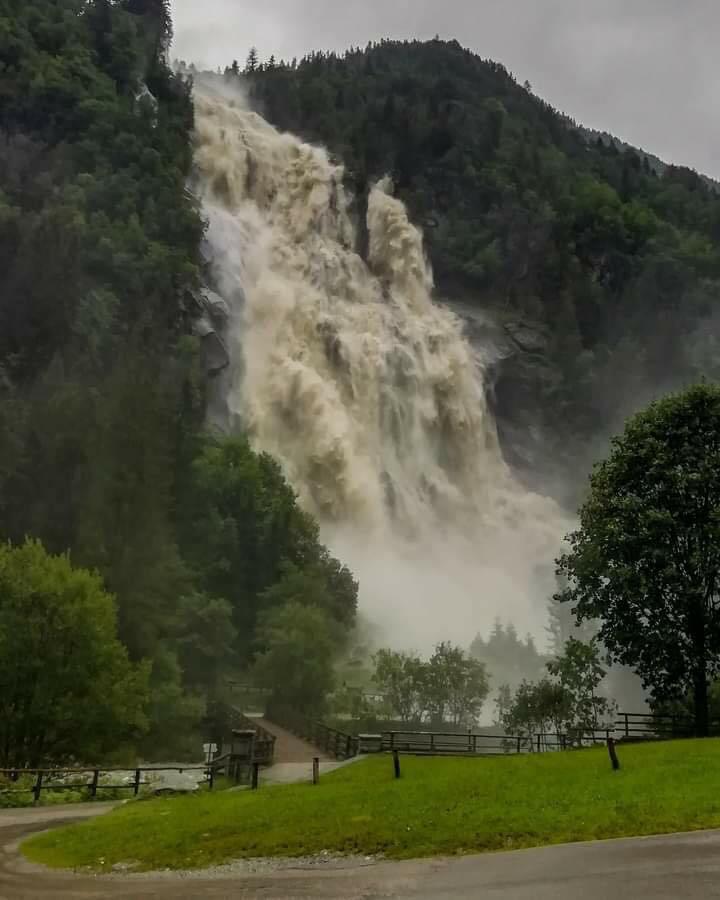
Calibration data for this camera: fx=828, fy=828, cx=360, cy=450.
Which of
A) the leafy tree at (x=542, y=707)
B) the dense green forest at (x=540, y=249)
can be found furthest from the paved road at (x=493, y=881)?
the dense green forest at (x=540, y=249)

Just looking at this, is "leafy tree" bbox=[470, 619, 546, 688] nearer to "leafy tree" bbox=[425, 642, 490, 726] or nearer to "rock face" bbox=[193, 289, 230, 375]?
"leafy tree" bbox=[425, 642, 490, 726]

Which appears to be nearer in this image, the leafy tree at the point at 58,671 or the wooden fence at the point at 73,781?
the wooden fence at the point at 73,781

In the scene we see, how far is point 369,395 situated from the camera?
84312mm

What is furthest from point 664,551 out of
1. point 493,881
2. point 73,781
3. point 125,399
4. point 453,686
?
point 453,686

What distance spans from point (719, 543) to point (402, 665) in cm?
3824

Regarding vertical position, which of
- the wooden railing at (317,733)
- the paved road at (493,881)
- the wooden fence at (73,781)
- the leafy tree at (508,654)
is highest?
the leafy tree at (508,654)

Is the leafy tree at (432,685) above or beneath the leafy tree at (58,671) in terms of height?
above

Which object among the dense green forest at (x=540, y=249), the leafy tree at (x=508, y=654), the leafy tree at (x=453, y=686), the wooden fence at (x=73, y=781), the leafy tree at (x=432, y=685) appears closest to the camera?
the wooden fence at (x=73, y=781)

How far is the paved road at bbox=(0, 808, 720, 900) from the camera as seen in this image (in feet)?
31.8

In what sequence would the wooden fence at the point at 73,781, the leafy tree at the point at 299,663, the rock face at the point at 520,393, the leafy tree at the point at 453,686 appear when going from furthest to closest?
the rock face at the point at 520,393, the leafy tree at the point at 453,686, the leafy tree at the point at 299,663, the wooden fence at the point at 73,781

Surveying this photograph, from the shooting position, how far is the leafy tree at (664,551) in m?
32.0

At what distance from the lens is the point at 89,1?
95875mm

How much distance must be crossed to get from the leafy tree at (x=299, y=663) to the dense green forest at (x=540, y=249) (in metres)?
51.2

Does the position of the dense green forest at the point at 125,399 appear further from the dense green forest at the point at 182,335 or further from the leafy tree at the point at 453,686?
the leafy tree at the point at 453,686
